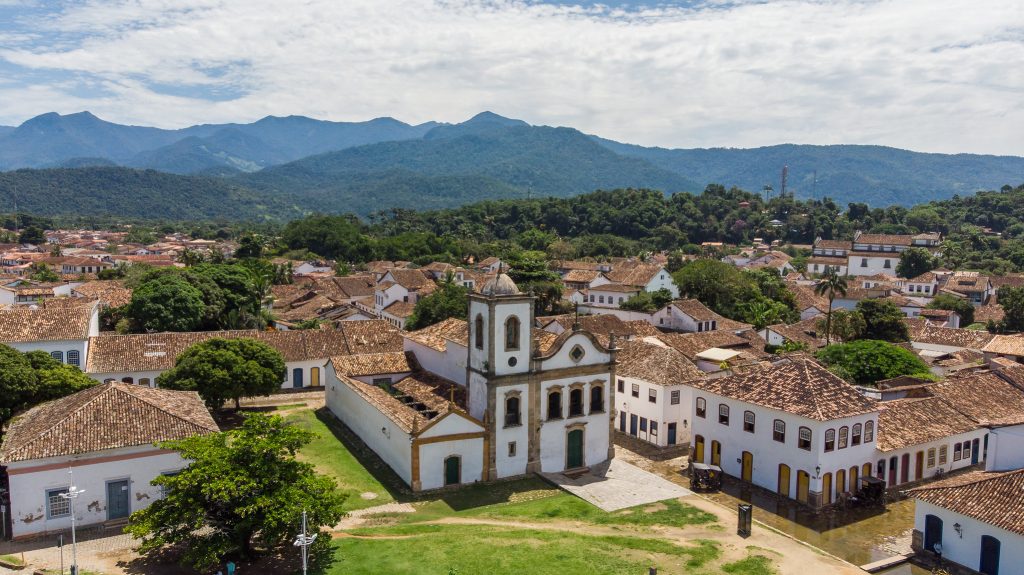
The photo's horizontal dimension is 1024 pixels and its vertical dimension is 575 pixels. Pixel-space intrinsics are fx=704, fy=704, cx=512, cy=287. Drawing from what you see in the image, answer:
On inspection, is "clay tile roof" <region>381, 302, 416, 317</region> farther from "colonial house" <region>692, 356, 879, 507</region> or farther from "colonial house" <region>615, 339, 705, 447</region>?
"colonial house" <region>692, 356, 879, 507</region>

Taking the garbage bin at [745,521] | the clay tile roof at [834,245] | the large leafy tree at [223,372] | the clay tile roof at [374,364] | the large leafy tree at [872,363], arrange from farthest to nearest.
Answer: the clay tile roof at [834,245] < the large leafy tree at [872,363] < the clay tile roof at [374,364] < the large leafy tree at [223,372] < the garbage bin at [745,521]

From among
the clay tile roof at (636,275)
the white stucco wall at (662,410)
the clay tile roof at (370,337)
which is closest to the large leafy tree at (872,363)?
the white stucco wall at (662,410)

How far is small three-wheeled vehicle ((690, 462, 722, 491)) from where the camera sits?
99.5 feet

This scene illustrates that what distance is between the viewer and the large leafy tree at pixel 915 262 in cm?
10506

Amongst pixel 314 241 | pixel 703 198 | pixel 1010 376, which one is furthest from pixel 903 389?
pixel 703 198

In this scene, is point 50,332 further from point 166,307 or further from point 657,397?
point 657,397

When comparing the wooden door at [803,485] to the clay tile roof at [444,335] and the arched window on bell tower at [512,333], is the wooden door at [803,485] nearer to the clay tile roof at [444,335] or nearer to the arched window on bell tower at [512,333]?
the arched window on bell tower at [512,333]

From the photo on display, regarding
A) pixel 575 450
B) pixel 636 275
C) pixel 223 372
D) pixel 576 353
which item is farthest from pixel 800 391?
pixel 636 275

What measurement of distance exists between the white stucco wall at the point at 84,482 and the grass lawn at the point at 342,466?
6030 millimetres

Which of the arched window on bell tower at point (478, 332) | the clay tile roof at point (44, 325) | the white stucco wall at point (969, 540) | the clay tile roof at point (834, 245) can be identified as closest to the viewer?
the white stucco wall at point (969, 540)

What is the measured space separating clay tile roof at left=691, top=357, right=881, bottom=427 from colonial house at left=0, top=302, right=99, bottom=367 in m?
35.6

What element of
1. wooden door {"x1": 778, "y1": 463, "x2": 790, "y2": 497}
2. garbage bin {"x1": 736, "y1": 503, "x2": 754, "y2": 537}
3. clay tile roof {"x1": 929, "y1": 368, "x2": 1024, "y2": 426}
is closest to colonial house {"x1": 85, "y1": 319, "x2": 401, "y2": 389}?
wooden door {"x1": 778, "y1": 463, "x2": 790, "y2": 497}

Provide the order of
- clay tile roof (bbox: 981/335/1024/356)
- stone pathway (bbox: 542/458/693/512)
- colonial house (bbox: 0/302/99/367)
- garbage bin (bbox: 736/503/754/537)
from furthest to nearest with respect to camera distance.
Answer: clay tile roof (bbox: 981/335/1024/356) → colonial house (bbox: 0/302/99/367) → stone pathway (bbox: 542/458/693/512) → garbage bin (bbox: 736/503/754/537)

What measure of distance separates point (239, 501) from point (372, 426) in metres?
13.2
